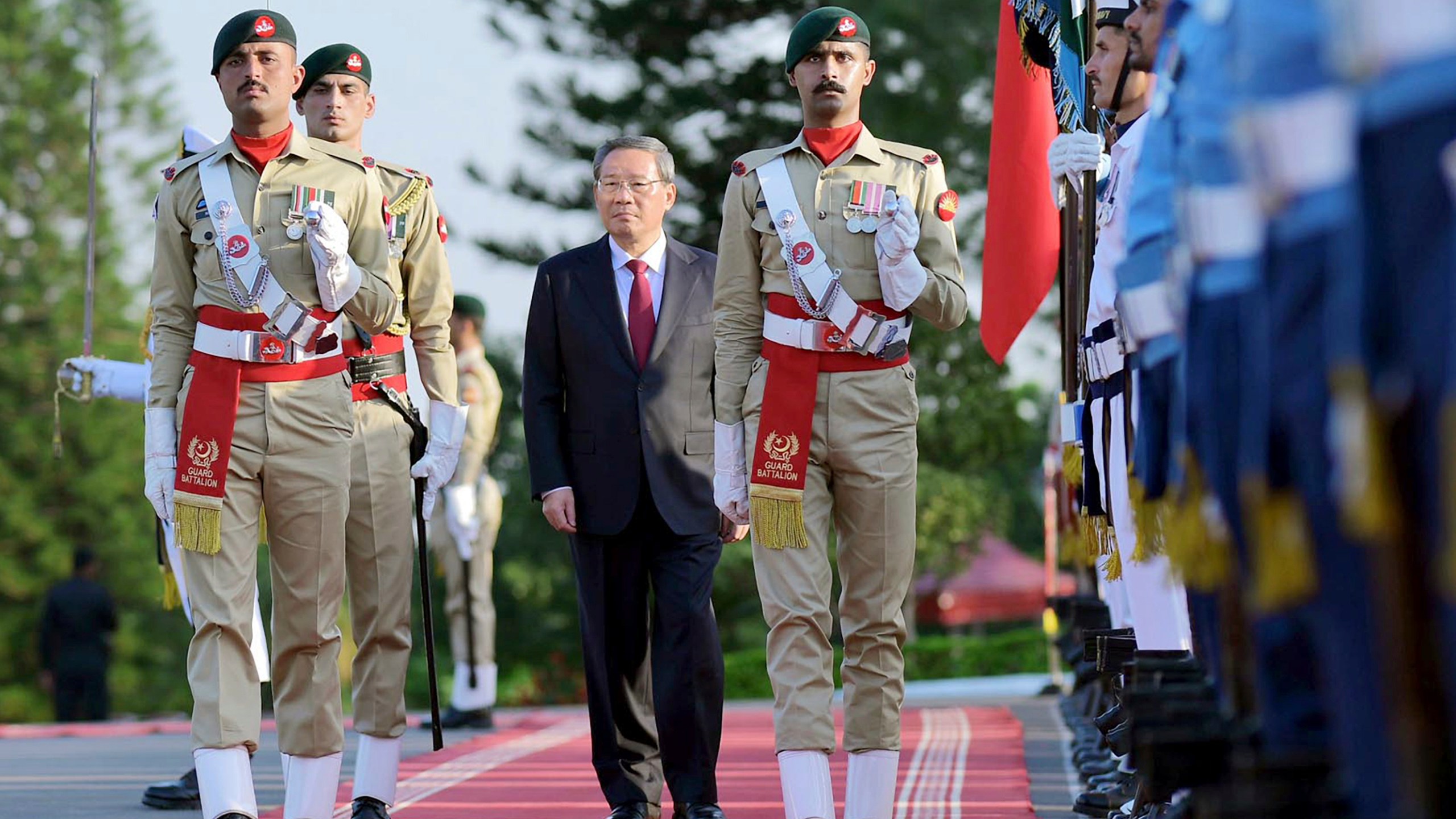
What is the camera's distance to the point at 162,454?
209 inches

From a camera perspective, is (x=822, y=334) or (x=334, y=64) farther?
(x=334, y=64)

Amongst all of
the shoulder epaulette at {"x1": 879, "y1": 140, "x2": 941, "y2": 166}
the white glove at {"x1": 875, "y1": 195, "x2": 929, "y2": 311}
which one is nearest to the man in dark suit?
the shoulder epaulette at {"x1": 879, "y1": 140, "x2": 941, "y2": 166}

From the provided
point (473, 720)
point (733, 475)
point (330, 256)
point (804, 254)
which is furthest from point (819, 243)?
point (473, 720)

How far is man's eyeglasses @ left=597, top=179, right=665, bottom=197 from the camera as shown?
6.00 metres

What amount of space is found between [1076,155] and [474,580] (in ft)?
19.6

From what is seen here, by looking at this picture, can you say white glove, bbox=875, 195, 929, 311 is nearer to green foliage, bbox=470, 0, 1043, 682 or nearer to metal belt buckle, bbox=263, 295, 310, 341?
metal belt buckle, bbox=263, 295, 310, 341

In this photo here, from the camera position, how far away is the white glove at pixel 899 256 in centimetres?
502

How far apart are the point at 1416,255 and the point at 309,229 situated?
3612 mm

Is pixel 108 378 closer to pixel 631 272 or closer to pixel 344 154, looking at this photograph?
pixel 344 154

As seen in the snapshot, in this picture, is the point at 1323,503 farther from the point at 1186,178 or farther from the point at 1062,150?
the point at 1062,150

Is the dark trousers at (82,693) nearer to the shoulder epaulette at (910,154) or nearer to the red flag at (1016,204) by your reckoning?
the red flag at (1016,204)

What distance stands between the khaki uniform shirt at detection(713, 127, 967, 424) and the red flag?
1.70 metres

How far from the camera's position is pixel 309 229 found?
5246 millimetres

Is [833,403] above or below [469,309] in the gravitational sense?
below
